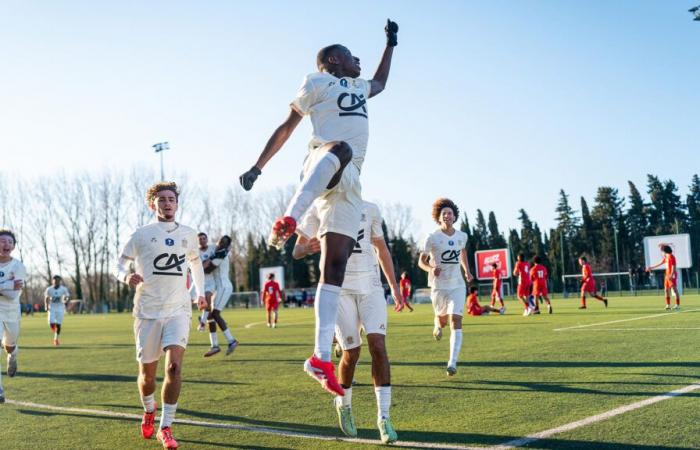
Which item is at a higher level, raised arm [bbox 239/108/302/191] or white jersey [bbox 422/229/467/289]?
raised arm [bbox 239/108/302/191]

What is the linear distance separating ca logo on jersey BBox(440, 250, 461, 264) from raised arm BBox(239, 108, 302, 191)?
538 centimetres

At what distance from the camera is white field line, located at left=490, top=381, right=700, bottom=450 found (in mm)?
4840

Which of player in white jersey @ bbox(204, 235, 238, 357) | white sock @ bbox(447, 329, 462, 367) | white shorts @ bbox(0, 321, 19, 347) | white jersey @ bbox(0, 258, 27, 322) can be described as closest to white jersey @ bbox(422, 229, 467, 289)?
white sock @ bbox(447, 329, 462, 367)

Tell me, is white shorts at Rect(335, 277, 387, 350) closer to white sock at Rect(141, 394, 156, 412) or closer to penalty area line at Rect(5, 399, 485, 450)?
penalty area line at Rect(5, 399, 485, 450)

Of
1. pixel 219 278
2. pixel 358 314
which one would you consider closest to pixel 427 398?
pixel 358 314

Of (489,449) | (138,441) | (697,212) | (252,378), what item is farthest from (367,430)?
(697,212)

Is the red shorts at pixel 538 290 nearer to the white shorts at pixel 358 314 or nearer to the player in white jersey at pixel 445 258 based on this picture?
the player in white jersey at pixel 445 258

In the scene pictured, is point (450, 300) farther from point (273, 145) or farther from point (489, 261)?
point (489, 261)

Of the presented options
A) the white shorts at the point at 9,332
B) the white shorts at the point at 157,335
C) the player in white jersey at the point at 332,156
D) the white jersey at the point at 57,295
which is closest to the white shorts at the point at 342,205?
the player in white jersey at the point at 332,156

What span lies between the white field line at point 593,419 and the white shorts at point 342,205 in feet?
6.36

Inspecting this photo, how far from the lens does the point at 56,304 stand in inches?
878

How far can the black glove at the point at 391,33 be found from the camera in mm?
5918

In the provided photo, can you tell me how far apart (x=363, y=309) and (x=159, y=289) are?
2003 millimetres

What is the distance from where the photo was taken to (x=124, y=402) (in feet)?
26.8
